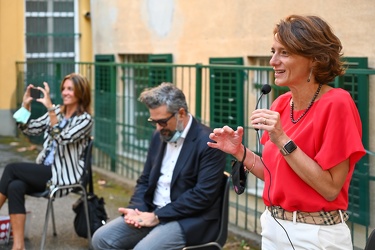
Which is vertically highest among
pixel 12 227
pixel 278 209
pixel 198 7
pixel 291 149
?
pixel 198 7

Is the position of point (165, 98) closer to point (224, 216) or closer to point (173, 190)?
point (173, 190)

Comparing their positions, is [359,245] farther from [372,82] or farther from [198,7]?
[198,7]

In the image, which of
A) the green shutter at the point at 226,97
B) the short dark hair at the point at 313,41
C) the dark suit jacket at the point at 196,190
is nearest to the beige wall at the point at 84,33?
the green shutter at the point at 226,97

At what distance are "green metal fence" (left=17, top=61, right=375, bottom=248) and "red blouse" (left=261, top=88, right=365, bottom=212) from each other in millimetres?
2592

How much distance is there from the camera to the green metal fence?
634 cm

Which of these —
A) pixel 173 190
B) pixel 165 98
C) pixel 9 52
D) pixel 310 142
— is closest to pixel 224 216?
pixel 173 190

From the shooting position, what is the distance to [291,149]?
11.5 feet

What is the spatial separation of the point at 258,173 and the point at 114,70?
25.2 feet

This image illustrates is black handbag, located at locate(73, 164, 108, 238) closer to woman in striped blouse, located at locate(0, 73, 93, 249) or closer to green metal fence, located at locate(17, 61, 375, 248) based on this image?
woman in striped blouse, located at locate(0, 73, 93, 249)

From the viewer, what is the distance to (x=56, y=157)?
7418 mm

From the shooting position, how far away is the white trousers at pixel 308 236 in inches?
142

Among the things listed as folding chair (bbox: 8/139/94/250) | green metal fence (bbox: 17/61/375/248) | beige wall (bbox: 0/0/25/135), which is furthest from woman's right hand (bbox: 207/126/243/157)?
beige wall (bbox: 0/0/25/135)

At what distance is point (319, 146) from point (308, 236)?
0.38 meters

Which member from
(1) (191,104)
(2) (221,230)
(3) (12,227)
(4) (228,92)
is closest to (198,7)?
(1) (191,104)
